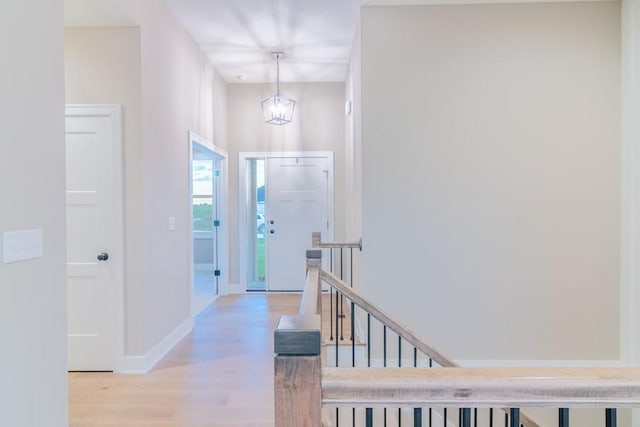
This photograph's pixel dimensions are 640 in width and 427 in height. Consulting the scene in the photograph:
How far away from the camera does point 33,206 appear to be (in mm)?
1713

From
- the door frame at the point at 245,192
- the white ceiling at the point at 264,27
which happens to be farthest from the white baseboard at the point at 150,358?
the white ceiling at the point at 264,27

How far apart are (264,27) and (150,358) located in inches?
123

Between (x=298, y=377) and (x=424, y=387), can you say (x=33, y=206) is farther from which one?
(x=424, y=387)

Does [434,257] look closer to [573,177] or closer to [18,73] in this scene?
[573,177]

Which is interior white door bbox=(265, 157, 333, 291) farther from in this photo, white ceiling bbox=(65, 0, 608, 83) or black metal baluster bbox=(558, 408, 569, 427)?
black metal baluster bbox=(558, 408, 569, 427)

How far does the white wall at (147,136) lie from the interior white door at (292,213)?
1971mm

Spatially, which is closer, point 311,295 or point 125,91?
point 311,295

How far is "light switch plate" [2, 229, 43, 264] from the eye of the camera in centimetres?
155

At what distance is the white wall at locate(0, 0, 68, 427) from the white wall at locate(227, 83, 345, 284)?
12.1 feet

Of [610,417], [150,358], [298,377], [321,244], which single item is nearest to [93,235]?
[150,358]

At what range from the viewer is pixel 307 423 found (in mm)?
711

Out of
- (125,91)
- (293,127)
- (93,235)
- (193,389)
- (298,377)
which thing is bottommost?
(193,389)

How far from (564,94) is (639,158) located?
750mm

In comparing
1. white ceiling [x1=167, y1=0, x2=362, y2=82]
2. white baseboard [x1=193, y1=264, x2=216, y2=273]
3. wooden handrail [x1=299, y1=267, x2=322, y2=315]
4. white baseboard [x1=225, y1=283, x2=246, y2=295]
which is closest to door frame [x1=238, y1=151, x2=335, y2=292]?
white baseboard [x1=225, y1=283, x2=246, y2=295]
